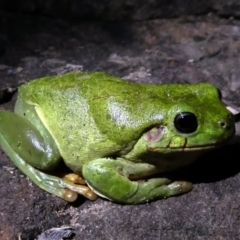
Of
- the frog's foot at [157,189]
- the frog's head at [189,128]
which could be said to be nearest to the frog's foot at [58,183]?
the frog's foot at [157,189]

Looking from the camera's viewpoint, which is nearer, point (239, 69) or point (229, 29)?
point (239, 69)

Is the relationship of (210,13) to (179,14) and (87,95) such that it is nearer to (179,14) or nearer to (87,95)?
(179,14)

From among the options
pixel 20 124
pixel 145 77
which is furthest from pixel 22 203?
pixel 145 77

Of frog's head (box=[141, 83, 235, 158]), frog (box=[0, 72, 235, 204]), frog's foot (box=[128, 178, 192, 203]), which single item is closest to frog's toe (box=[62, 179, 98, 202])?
frog (box=[0, 72, 235, 204])

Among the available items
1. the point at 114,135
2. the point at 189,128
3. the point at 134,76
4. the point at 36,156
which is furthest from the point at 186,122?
the point at 134,76

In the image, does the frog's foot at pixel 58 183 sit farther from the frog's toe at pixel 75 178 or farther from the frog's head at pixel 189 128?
the frog's head at pixel 189 128

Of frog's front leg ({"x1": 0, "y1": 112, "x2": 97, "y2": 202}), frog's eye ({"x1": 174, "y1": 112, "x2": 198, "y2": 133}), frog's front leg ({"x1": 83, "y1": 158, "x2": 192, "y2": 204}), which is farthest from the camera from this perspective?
frog's front leg ({"x1": 0, "y1": 112, "x2": 97, "y2": 202})

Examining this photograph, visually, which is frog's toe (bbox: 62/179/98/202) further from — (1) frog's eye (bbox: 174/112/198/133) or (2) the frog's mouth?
(1) frog's eye (bbox: 174/112/198/133)
